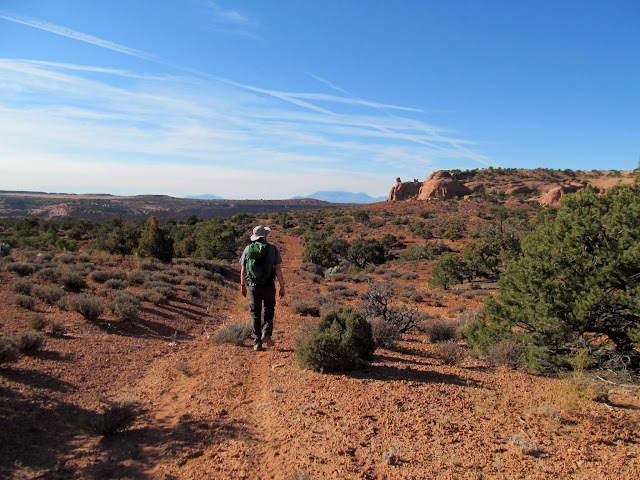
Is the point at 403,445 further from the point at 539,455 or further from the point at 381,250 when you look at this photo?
the point at 381,250

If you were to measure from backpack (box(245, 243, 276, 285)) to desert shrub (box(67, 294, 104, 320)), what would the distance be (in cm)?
348

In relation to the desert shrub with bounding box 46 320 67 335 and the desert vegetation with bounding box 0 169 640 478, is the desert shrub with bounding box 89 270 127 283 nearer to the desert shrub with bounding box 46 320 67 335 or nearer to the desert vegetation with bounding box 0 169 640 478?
the desert vegetation with bounding box 0 169 640 478

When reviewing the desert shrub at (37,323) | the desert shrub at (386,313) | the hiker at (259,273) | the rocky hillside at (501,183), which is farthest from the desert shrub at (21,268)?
the rocky hillside at (501,183)

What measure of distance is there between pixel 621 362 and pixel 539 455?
287 cm

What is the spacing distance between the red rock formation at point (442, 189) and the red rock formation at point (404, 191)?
13.6ft

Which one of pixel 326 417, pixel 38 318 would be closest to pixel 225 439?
pixel 326 417

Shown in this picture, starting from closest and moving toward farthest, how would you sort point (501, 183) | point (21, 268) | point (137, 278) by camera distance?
point (21, 268) < point (137, 278) < point (501, 183)

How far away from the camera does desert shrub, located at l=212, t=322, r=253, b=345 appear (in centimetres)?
660

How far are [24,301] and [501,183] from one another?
75.2m

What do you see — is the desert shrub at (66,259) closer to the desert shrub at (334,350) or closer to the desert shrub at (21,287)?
the desert shrub at (21,287)

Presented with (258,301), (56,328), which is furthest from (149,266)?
(258,301)

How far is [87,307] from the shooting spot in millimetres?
6980

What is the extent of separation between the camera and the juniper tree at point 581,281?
16.7 ft

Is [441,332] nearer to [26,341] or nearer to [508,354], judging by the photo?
[508,354]
